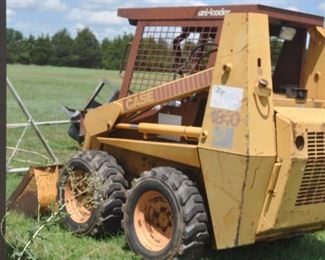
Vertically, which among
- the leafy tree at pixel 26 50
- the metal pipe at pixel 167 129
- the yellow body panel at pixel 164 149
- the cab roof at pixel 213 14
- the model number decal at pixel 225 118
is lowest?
the leafy tree at pixel 26 50

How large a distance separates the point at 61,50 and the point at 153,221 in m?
93.2

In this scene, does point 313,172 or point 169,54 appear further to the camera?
point 169,54

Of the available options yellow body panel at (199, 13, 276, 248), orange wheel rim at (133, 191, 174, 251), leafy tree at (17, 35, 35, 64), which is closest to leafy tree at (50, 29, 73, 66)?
leafy tree at (17, 35, 35, 64)

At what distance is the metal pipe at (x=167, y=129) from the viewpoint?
5100 mm

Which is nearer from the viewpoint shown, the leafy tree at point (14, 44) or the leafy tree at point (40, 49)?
the leafy tree at point (14, 44)

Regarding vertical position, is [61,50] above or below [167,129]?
below

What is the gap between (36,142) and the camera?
13.8 metres

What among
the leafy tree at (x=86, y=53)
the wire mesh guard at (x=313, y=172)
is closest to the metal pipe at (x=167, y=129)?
the wire mesh guard at (x=313, y=172)

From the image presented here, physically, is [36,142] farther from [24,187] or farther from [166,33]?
[166,33]

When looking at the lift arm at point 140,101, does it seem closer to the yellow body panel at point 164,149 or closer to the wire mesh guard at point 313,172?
the yellow body panel at point 164,149

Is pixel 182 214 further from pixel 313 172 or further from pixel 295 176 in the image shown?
pixel 313 172

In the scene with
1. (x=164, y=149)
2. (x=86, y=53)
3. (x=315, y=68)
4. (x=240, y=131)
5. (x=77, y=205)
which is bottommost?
(x=86, y=53)

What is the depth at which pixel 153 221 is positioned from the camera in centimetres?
556

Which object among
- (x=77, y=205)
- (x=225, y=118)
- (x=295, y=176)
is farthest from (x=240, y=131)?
(x=77, y=205)
